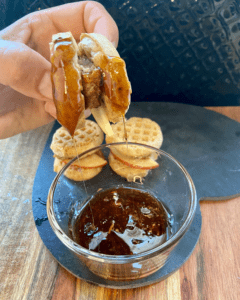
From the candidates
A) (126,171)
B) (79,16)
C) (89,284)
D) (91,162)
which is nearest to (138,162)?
(126,171)

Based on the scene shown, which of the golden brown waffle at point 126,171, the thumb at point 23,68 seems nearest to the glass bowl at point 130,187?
the golden brown waffle at point 126,171

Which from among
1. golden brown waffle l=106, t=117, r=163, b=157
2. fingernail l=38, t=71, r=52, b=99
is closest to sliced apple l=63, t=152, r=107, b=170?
golden brown waffle l=106, t=117, r=163, b=157

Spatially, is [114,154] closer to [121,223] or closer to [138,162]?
[138,162]

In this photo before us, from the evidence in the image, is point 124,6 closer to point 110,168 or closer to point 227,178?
point 110,168

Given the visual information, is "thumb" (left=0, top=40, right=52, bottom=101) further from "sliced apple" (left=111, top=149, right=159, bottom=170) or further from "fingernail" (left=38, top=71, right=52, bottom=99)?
"sliced apple" (left=111, top=149, right=159, bottom=170)

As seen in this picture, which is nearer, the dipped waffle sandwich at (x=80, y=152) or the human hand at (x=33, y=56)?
the human hand at (x=33, y=56)

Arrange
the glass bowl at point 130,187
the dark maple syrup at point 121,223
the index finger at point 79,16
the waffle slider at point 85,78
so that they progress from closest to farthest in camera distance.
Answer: the waffle slider at point 85,78, the glass bowl at point 130,187, the dark maple syrup at point 121,223, the index finger at point 79,16

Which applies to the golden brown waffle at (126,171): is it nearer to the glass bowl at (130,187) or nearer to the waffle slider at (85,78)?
the glass bowl at (130,187)

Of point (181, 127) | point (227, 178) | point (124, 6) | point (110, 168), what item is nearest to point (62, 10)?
point (124, 6)
